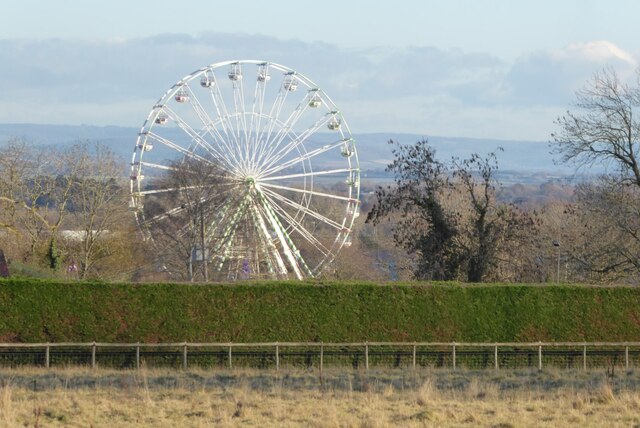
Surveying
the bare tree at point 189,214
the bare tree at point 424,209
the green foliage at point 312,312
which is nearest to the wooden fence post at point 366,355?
the green foliage at point 312,312

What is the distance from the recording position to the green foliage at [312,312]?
1179 inches

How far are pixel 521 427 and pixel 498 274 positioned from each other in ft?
80.3

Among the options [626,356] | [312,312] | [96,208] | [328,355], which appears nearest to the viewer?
[328,355]

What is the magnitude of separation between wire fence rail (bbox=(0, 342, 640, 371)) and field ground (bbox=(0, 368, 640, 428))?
2131 mm

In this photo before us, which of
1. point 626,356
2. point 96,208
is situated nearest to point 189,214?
point 96,208

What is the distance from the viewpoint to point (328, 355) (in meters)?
30.2

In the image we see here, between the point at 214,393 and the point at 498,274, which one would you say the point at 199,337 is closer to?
the point at 214,393

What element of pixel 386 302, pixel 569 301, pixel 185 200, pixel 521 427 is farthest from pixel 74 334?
pixel 185 200

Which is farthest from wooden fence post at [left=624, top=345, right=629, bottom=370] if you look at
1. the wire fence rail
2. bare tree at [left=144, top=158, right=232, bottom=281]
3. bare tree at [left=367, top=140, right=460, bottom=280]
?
bare tree at [left=144, top=158, right=232, bottom=281]

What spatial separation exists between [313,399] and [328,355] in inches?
379

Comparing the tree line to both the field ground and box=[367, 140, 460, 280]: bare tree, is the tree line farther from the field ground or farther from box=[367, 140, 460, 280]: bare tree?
the field ground

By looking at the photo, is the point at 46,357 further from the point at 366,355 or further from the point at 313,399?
the point at 313,399

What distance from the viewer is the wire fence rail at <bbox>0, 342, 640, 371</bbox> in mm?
29000

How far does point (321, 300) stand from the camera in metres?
31.1
